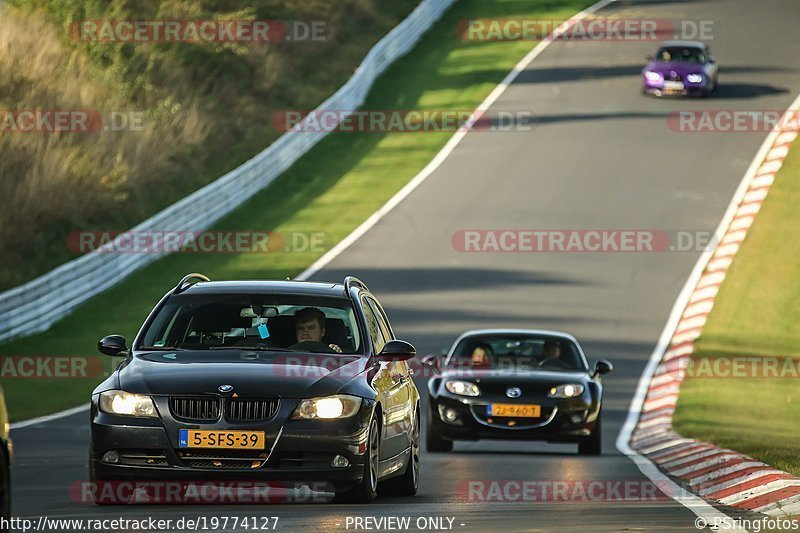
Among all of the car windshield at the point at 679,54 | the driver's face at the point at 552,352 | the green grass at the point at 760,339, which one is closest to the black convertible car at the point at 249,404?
the green grass at the point at 760,339

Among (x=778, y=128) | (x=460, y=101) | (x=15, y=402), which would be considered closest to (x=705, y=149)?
(x=778, y=128)

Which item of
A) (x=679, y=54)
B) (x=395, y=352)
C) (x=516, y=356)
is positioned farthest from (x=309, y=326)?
(x=679, y=54)

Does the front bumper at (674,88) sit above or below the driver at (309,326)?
below

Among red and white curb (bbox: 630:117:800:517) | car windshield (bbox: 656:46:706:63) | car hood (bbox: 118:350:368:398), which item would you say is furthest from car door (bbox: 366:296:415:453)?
car windshield (bbox: 656:46:706:63)

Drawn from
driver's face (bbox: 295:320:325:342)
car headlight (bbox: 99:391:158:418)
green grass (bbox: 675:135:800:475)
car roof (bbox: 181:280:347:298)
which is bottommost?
green grass (bbox: 675:135:800:475)

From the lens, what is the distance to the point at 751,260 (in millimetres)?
33250

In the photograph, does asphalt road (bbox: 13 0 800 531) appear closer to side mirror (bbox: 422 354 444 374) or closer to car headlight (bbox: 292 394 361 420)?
car headlight (bbox: 292 394 361 420)

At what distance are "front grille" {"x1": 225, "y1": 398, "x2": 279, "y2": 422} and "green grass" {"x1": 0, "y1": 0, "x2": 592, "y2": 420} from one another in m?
10.0

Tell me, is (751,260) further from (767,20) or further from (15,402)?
(767,20)

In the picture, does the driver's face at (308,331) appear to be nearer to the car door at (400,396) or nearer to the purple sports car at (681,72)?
the car door at (400,396)

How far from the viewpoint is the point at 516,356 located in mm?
19438

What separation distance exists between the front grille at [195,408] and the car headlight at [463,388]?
326 inches

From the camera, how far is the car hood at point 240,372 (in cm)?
1027

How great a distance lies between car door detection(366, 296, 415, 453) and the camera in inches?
461
